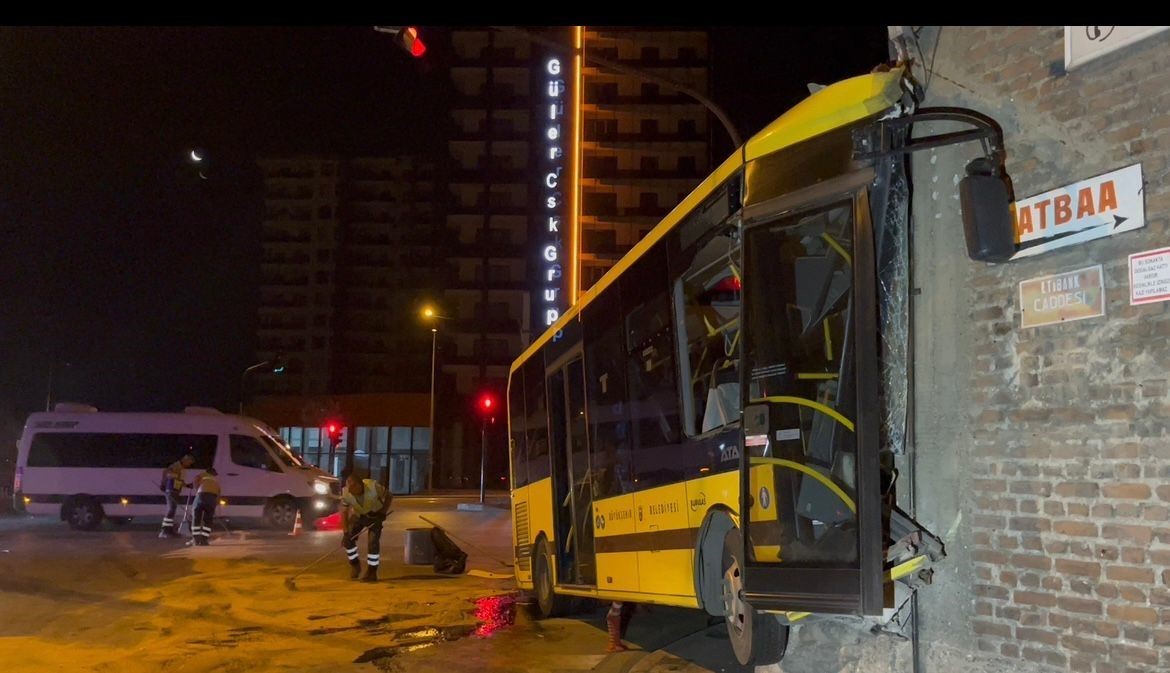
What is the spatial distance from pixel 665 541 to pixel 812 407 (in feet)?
8.21

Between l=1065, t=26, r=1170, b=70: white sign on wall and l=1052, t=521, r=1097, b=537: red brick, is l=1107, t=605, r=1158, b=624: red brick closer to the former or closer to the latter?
l=1052, t=521, r=1097, b=537: red brick

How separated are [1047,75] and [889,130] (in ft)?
2.90

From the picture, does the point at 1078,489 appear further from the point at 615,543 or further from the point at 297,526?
the point at 297,526

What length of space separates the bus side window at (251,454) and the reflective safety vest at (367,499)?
10668 millimetres

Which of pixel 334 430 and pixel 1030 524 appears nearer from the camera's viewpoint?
pixel 1030 524

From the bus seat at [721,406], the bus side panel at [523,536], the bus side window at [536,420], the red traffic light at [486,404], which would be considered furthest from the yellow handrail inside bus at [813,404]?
the red traffic light at [486,404]

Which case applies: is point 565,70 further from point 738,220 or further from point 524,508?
point 738,220

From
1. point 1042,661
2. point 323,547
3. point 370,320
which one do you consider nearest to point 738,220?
point 1042,661

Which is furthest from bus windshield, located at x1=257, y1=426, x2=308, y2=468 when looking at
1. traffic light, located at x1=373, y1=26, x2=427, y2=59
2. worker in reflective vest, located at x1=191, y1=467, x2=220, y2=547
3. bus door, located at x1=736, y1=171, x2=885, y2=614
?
A: bus door, located at x1=736, y1=171, x2=885, y2=614

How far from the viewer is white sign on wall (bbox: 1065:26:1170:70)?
14.9ft

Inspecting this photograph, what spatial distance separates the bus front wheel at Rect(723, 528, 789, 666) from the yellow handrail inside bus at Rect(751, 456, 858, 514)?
0.84 m

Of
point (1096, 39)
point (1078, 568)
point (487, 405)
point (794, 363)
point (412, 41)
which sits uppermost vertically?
point (412, 41)

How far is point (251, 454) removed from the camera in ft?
81.9

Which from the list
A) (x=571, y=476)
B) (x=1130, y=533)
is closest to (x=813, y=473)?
(x=1130, y=533)
